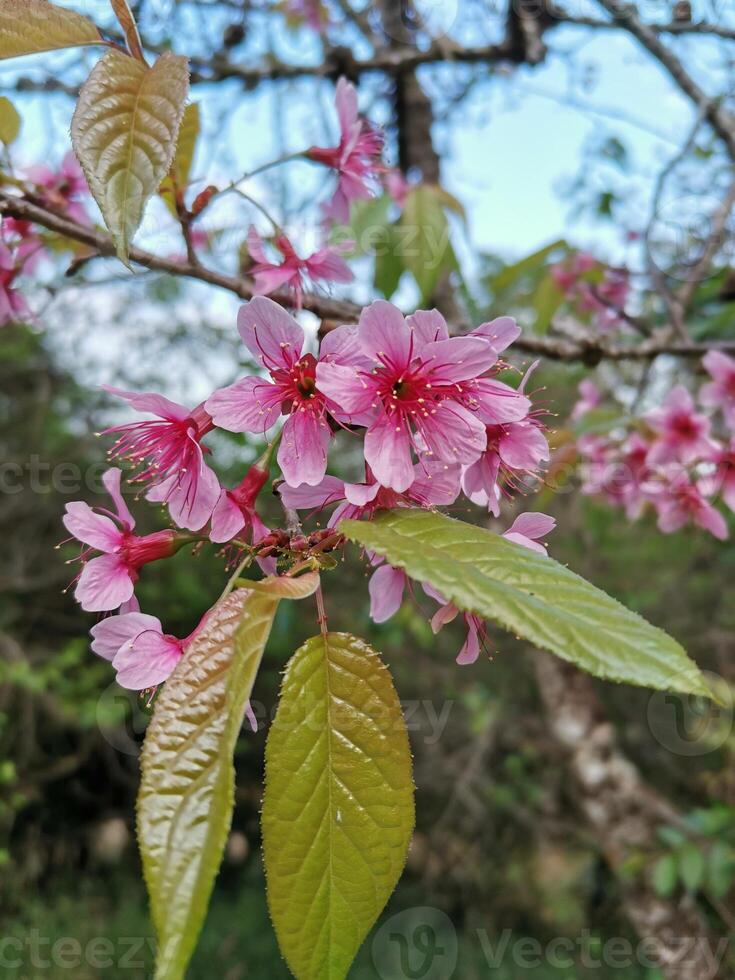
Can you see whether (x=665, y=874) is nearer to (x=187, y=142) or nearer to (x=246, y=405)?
(x=246, y=405)

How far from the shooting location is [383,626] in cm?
286

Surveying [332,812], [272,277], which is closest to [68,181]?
[272,277]

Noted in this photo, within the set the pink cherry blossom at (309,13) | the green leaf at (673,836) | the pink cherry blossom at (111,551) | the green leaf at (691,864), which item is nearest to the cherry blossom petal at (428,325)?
the pink cherry blossom at (111,551)

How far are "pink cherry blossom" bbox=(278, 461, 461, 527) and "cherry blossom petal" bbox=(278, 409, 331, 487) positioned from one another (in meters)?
0.03

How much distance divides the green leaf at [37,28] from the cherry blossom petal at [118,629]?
0.56m

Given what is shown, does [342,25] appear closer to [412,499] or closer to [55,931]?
[412,499]

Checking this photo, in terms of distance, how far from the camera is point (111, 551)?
816 mm

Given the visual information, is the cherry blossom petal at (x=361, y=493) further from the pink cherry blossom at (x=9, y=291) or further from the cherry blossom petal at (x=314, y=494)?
the pink cherry blossom at (x=9, y=291)

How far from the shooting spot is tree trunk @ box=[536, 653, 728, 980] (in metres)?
2.31

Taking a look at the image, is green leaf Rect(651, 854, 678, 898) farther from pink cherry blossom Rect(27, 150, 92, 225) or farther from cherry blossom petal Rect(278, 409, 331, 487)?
pink cherry blossom Rect(27, 150, 92, 225)

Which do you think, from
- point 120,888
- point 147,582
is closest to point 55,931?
point 120,888

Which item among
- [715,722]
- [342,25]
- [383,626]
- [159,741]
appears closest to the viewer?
[159,741]

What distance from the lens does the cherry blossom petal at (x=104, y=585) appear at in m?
0.77

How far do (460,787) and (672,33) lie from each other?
2949 mm
